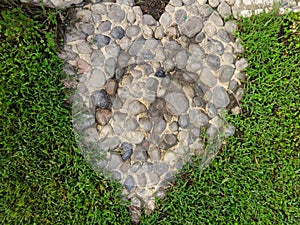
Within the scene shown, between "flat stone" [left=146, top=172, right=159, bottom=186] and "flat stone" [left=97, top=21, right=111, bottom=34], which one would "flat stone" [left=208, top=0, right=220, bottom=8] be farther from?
"flat stone" [left=146, top=172, right=159, bottom=186]

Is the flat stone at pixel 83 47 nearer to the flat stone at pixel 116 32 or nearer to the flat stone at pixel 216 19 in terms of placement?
the flat stone at pixel 116 32

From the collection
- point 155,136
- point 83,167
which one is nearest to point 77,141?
point 83,167

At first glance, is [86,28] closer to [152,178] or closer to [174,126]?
[174,126]

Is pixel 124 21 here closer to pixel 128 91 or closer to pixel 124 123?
pixel 128 91

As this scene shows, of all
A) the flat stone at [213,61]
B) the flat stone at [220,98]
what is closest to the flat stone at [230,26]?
the flat stone at [213,61]

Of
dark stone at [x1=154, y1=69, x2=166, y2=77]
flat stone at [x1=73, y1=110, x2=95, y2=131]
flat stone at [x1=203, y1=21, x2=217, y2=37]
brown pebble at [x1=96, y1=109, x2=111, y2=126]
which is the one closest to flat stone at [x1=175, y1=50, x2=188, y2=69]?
dark stone at [x1=154, y1=69, x2=166, y2=77]
